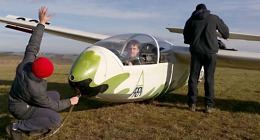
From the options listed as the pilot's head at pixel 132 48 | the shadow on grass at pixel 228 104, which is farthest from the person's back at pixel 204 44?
the pilot's head at pixel 132 48

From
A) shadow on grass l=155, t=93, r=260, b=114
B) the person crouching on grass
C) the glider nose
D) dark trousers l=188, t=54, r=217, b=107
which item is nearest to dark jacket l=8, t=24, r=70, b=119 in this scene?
the person crouching on grass

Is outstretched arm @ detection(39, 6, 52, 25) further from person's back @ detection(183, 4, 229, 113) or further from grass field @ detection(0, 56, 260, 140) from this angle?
person's back @ detection(183, 4, 229, 113)

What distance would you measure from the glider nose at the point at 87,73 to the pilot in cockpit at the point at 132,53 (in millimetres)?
752

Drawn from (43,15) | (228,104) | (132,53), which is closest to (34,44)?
(43,15)

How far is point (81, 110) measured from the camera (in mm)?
6719

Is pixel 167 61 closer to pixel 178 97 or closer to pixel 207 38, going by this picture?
pixel 207 38

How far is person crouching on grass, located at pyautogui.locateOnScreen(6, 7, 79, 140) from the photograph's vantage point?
382 centimetres

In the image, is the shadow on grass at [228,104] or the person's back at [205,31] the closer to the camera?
the person's back at [205,31]

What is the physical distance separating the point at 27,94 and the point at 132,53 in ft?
8.49

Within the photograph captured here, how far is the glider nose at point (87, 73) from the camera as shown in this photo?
4816 millimetres

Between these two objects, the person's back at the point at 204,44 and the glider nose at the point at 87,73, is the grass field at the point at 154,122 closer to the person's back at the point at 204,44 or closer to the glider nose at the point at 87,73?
the person's back at the point at 204,44

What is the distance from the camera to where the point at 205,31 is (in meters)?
6.77

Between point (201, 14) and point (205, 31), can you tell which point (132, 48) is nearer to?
point (205, 31)

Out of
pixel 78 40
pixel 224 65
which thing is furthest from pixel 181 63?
pixel 78 40
